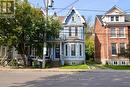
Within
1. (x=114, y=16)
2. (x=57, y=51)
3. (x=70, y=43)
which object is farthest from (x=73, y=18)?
(x=114, y=16)

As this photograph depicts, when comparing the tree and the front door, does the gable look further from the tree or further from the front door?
the tree

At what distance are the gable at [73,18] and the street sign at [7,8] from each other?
13048mm

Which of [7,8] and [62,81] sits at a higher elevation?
[7,8]

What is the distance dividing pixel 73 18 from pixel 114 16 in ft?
26.4

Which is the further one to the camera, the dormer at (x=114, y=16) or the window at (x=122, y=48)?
the dormer at (x=114, y=16)

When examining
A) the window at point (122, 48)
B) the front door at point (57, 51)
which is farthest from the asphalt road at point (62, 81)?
the window at point (122, 48)

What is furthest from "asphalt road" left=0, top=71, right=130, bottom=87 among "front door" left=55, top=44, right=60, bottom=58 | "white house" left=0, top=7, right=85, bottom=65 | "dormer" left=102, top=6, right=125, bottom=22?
"dormer" left=102, top=6, right=125, bottom=22

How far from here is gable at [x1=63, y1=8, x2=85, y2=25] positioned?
50.0 m

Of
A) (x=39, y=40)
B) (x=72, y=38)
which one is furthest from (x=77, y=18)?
(x=39, y=40)

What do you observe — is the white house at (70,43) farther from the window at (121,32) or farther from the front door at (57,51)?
the window at (121,32)

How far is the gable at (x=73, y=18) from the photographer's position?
50.0 meters

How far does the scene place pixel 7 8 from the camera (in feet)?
117

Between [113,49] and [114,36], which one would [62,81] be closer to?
[113,49]

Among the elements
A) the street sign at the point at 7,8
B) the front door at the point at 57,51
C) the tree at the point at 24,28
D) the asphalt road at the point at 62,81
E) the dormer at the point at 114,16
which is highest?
the dormer at the point at 114,16
